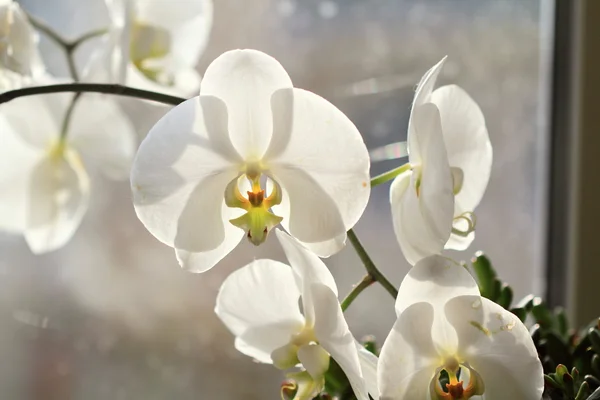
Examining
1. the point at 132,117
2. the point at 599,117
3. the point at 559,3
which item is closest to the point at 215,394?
the point at 132,117

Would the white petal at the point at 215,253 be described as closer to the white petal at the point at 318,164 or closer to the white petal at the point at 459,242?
the white petal at the point at 318,164

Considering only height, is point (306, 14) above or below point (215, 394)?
above

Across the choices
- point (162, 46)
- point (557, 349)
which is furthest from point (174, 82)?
point (557, 349)

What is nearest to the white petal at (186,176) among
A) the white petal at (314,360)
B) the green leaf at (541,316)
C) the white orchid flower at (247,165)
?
the white orchid flower at (247,165)

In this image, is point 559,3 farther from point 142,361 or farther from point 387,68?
point 142,361

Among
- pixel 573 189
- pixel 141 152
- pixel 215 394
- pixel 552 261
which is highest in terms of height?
pixel 141 152

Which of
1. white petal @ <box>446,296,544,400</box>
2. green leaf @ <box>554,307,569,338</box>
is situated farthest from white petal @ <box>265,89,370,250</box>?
green leaf @ <box>554,307,569,338</box>
